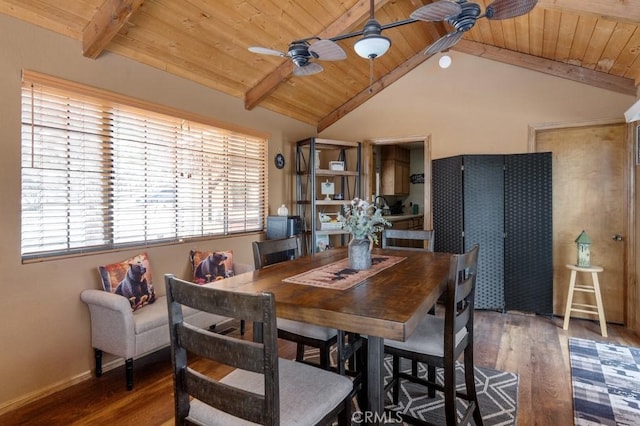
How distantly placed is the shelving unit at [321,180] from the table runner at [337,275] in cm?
238

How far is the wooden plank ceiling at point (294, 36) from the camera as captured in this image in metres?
2.40

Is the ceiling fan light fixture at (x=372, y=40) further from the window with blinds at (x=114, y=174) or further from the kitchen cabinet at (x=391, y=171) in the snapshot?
the kitchen cabinet at (x=391, y=171)

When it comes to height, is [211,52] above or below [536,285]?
above

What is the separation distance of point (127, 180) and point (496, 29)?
4.03 m

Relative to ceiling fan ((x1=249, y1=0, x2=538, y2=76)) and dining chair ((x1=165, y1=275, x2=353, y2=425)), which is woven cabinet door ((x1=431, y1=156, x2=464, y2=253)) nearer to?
ceiling fan ((x1=249, y1=0, x2=538, y2=76))

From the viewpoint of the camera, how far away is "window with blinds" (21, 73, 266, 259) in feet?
7.84

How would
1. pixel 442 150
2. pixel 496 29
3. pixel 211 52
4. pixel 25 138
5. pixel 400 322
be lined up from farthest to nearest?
pixel 442 150 → pixel 496 29 → pixel 211 52 → pixel 25 138 → pixel 400 322

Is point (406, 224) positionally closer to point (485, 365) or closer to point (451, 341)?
point (485, 365)

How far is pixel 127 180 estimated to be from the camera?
9.61 ft

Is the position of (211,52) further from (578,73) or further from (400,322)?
(578,73)

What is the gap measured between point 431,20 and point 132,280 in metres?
2.76

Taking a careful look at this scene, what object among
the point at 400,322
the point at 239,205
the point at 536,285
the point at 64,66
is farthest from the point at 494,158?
the point at 64,66

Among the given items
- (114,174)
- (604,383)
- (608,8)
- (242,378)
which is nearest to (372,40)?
(608,8)

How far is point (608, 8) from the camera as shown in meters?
2.28
